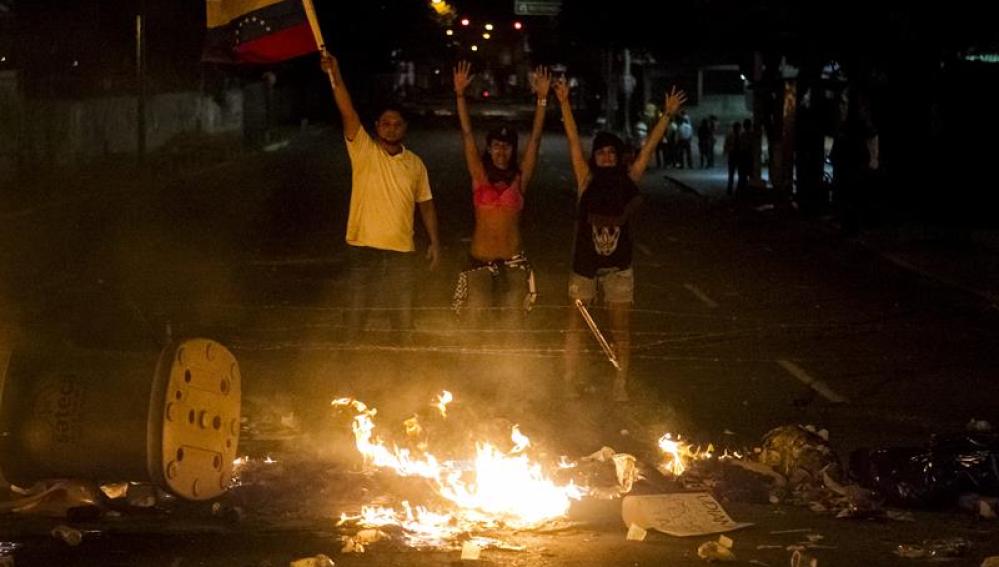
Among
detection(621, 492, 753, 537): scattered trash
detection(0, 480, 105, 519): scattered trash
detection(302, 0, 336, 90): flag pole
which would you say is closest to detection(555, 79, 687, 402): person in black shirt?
detection(302, 0, 336, 90): flag pole

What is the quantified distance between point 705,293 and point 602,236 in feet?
22.5

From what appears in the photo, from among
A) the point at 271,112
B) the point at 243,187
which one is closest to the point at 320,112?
the point at 271,112

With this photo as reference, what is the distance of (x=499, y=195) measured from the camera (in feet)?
30.7

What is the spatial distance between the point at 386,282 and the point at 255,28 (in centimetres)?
187

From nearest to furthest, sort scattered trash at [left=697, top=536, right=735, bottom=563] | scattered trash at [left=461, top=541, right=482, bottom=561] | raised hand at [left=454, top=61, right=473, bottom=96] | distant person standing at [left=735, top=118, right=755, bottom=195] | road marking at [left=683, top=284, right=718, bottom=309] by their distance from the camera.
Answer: scattered trash at [left=461, top=541, right=482, bottom=561], scattered trash at [left=697, top=536, right=735, bottom=563], raised hand at [left=454, top=61, right=473, bottom=96], road marking at [left=683, top=284, right=718, bottom=309], distant person standing at [left=735, top=118, right=755, bottom=195]

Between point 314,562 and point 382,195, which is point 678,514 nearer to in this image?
point 314,562

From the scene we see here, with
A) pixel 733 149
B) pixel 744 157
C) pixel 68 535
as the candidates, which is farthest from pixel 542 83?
pixel 733 149

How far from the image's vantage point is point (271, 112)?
60.7 metres

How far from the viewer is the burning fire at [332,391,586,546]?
6582 mm

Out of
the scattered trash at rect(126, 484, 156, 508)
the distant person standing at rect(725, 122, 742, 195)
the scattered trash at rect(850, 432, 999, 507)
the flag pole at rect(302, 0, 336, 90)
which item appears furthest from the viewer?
the distant person standing at rect(725, 122, 742, 195)

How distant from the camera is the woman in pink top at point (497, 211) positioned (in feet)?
30.5

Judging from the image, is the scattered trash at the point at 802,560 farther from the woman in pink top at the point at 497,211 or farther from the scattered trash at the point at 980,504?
the woman in pink top at the point at 497,211

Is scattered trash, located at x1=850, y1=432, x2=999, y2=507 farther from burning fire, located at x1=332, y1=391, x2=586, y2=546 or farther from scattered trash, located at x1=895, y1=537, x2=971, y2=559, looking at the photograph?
burning fire, located at x1=332, y1=391, x2=586, y2=546

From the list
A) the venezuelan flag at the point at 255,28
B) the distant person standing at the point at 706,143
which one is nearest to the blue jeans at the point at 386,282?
the venezuelan flag at the point at 255,28
